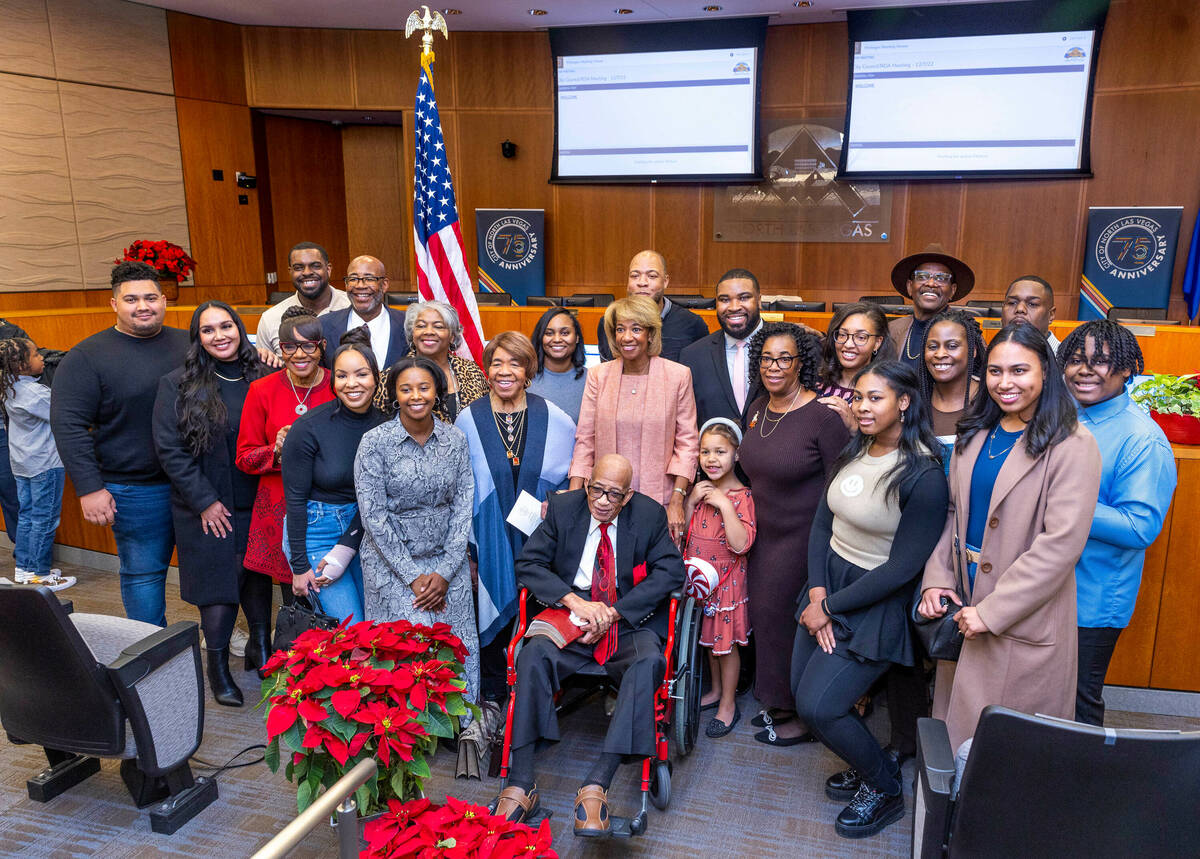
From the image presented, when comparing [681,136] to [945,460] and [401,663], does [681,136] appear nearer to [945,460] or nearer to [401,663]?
[945,460]

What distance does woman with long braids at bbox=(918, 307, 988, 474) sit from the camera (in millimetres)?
2768

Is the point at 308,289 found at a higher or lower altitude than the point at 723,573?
higher

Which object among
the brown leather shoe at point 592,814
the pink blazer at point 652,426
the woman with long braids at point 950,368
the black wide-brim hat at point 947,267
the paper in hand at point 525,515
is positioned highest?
the black wide-brim hat at point 947,267

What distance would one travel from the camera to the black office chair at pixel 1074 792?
1.46 meters

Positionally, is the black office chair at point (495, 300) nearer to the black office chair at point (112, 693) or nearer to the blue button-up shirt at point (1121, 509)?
the black office chair at point (112, 693)

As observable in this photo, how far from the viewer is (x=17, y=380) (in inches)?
176

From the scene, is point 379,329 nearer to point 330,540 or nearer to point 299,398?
point 299,398

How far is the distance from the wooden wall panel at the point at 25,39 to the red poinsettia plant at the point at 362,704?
7.63 metres

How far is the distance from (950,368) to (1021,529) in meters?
0.81

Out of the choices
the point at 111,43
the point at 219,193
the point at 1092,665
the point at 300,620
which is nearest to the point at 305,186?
the point at 219,193

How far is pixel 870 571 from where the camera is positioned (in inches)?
101

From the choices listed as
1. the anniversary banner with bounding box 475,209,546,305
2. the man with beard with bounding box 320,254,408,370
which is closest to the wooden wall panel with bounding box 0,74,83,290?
the anniversary banner with bounding box 475,209,546,305

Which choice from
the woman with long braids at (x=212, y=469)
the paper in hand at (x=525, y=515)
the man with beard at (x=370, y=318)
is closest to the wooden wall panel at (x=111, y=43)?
the man with beard at (x=370, y=318)

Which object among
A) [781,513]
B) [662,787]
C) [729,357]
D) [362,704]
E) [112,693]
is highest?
[729,357]
